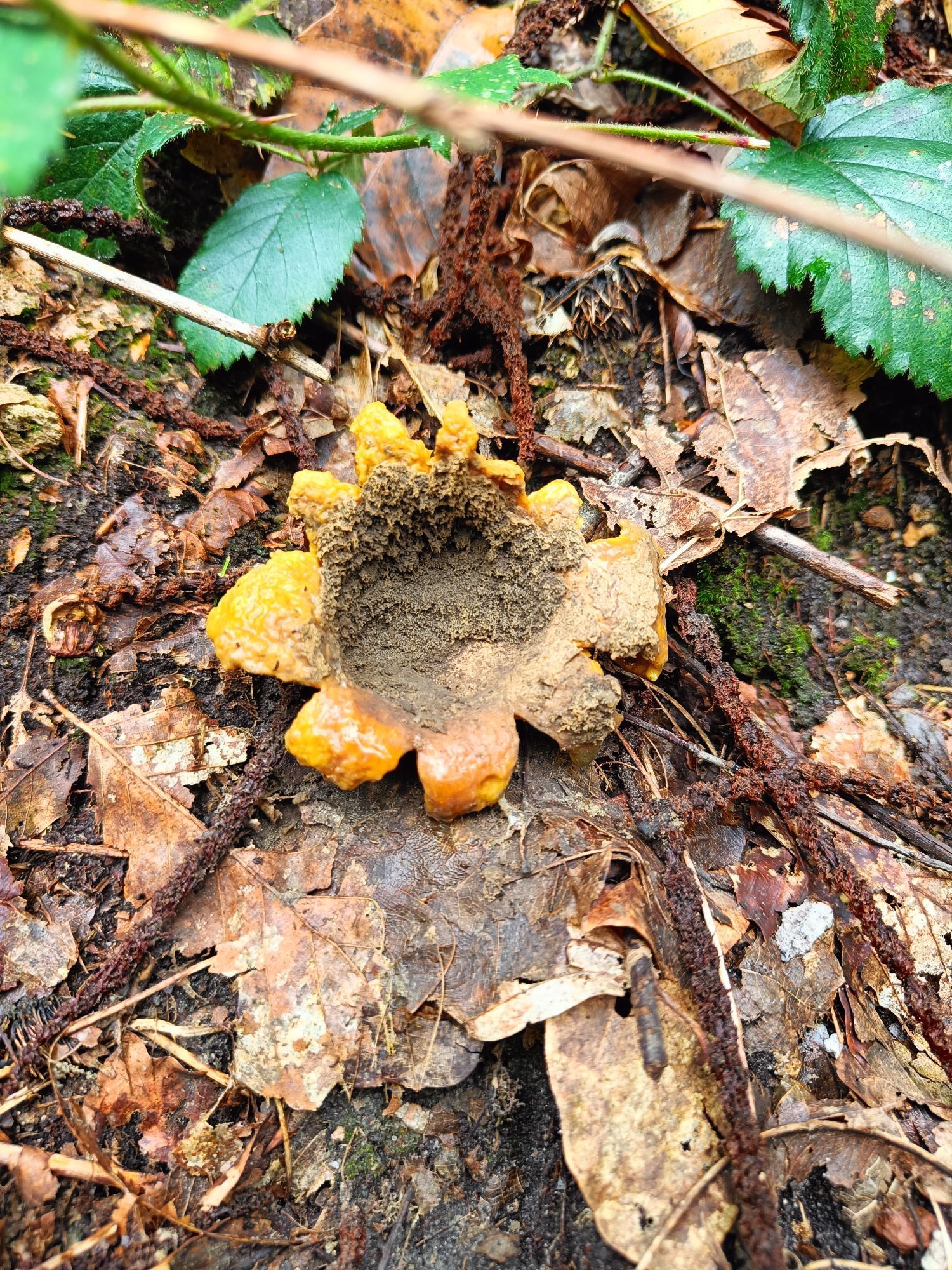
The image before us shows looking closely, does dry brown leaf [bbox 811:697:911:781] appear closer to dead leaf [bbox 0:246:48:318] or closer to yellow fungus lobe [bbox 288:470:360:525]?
yellow fungus lobe [bbox 288:470:360:525]

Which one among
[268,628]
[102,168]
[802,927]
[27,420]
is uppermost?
[102,168]

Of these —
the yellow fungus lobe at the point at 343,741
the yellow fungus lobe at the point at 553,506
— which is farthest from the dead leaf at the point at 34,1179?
the yellow fungus lobe at the point at 553,506

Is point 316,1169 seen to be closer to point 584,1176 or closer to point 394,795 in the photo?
point 584,1176

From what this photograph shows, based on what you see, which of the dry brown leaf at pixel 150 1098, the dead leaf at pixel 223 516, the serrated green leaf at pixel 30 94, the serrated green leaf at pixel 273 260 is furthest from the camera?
the serrated green leaf at pixel 273 260

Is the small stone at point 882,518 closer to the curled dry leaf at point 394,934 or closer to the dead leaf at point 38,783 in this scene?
the curled dry leaf at point 394,934

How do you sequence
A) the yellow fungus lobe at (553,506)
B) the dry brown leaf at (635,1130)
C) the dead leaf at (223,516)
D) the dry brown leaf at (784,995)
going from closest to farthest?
the dry brown leaf at (635,1130) → the dry brown leaf at (784,995) → the yellow fungus lobe at (553,506) → the dead leaf at (223,516)

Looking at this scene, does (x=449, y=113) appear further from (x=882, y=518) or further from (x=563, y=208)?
(x=882, y=518)

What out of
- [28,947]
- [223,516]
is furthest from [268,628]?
[28,947]

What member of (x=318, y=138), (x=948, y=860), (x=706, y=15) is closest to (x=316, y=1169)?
(x=948, y=860)

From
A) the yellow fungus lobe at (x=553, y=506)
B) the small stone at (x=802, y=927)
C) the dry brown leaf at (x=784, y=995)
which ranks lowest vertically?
the dry brown leaf at (x=784, y=995)
